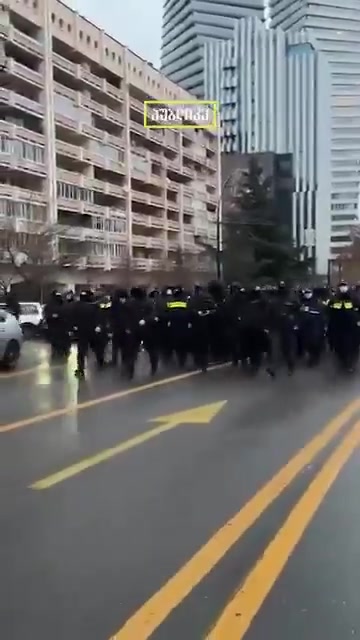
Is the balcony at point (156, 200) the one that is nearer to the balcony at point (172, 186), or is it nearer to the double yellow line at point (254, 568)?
the balcony at point (172, 186)

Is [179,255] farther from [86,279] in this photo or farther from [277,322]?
[277,322]

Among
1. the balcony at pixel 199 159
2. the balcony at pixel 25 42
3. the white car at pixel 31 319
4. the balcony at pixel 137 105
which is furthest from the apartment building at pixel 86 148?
the white car at pixel 31 319

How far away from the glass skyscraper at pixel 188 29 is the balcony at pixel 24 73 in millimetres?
89057

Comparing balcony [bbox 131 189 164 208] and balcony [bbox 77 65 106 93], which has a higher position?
balcony [bbox 77 65 106 93]

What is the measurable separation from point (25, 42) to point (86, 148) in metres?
11.3

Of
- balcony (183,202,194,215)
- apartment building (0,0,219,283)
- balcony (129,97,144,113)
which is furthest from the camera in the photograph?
balcony (183,202,194,215)

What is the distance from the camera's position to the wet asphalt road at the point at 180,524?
440 cm

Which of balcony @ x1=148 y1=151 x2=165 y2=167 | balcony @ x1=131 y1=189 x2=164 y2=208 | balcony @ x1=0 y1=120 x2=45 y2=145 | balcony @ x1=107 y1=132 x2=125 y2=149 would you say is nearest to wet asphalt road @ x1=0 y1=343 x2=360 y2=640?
balcony @ x1=0 y1=120 x2=45 y2=145

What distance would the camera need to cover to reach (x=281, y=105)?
155 meters

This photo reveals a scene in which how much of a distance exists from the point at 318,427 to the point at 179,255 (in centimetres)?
6337

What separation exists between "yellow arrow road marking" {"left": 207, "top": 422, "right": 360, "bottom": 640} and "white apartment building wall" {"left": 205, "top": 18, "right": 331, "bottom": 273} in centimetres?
12679

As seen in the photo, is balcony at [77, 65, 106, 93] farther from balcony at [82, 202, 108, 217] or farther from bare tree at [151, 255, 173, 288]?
bare tree at [151, 255, 173, 288]

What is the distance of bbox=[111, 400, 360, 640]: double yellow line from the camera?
4270 millimetres

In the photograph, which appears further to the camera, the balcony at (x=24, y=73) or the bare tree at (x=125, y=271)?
the bare tree at (x=125, y=271)
